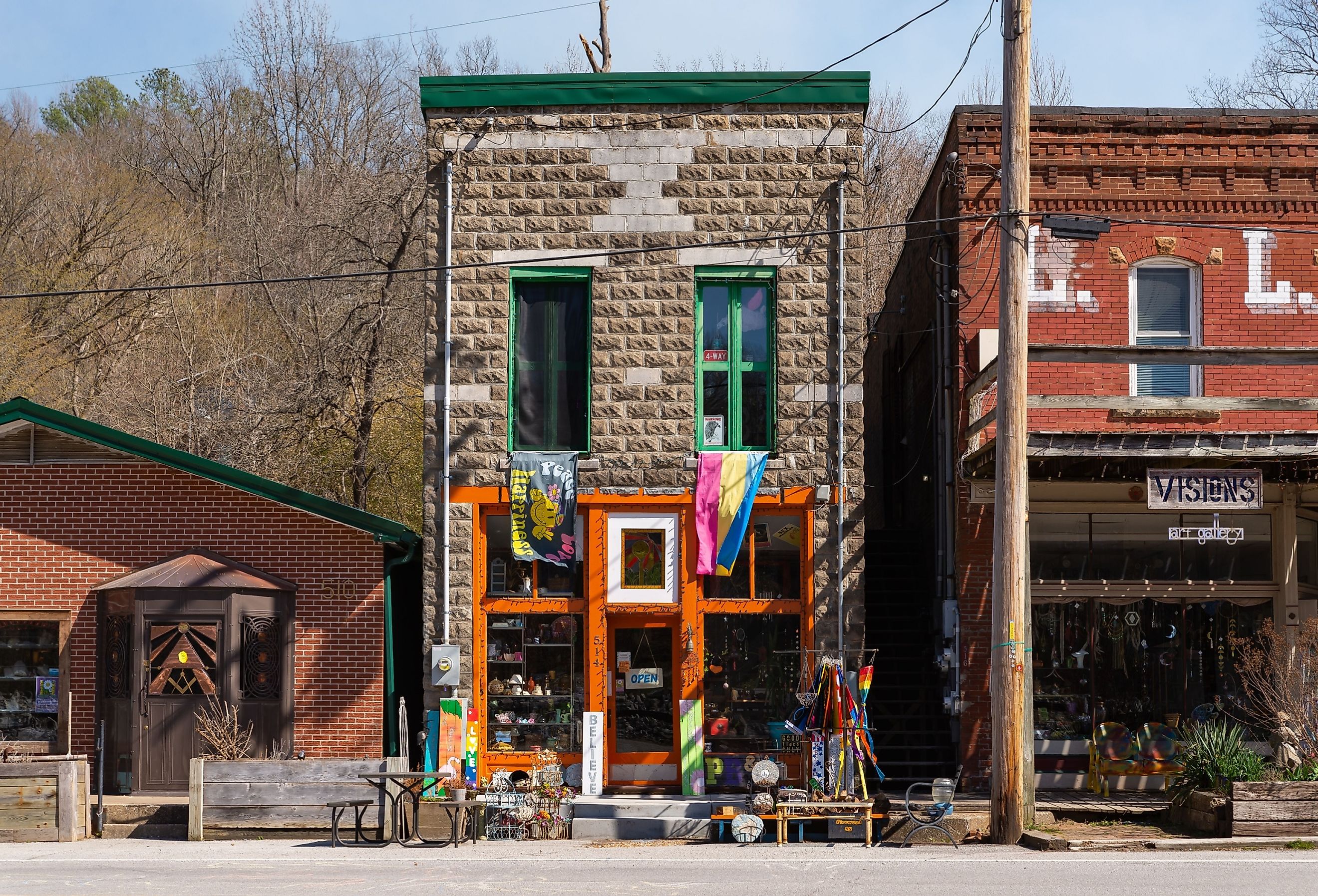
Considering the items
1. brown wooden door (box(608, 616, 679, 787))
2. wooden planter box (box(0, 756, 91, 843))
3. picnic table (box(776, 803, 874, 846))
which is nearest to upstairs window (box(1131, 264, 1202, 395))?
picnic table (box(776, 803, 874, 846))

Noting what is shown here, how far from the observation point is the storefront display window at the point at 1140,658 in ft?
54.2

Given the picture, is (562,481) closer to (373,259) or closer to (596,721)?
(596,721)

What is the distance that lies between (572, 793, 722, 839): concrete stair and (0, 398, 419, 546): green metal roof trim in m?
4.20

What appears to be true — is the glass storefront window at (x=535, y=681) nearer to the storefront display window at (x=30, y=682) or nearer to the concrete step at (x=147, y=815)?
the concrete step at (x=147, y=815)

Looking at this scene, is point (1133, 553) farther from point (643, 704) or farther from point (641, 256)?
point (641, 256)

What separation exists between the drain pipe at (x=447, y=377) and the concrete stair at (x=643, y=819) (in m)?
2.85

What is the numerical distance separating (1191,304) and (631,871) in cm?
1043

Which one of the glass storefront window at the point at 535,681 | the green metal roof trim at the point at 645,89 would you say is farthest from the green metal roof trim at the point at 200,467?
the green metal roof trim at the point at 645,89

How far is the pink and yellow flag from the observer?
15.9m

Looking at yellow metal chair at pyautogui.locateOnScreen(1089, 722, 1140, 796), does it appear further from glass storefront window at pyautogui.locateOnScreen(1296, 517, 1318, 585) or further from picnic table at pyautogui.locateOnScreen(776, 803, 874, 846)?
picnic table at pyautogui.locateOnScreen(776, 803, 874, 846)

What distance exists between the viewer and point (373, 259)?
2695 centimetres

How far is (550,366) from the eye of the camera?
54.2ft

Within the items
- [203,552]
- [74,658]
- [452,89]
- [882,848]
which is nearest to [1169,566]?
[882,848]

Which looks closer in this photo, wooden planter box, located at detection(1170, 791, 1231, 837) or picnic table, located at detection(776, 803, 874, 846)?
wooden planter box, located at detection(1170, 791, 1231, 837)
